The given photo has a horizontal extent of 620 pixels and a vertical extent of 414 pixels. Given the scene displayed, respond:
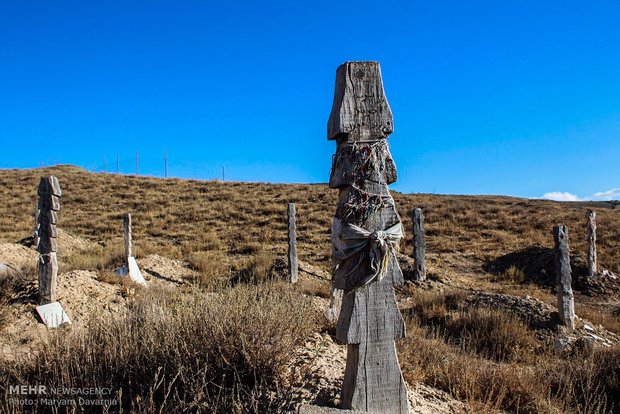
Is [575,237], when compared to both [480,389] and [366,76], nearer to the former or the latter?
[480,389]

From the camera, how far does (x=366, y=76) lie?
3025 mm

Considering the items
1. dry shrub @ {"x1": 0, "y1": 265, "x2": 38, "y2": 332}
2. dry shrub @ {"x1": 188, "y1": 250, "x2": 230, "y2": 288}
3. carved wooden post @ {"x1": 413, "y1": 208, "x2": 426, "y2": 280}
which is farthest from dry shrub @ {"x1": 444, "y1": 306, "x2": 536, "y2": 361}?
dry shrub @ {"x1": 0, "y1": 265, "x2": 38, "y2": 332}

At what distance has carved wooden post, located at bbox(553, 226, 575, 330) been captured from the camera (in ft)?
25.2

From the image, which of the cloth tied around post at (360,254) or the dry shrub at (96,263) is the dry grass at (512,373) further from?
the dry shrub at (96,263)

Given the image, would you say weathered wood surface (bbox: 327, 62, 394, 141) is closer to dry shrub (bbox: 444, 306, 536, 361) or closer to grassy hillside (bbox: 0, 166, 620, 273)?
dry shrub (bbox: 444, 306, 536, 361)

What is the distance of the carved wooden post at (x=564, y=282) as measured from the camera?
770cm

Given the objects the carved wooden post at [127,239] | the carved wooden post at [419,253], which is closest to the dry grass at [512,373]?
the carved wooden post at [419,253]

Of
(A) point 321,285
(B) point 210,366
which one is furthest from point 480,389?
(A) point 321,285

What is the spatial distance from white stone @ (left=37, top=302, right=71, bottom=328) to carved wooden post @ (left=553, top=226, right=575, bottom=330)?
32.3 ft

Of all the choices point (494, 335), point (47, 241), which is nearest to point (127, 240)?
point (47, 241)

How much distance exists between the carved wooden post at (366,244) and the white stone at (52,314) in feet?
20.1

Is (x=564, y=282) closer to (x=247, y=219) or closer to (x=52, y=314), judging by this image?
(x=52, y=314)

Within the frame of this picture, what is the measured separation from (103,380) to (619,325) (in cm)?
1028

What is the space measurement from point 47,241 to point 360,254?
23.3ft
